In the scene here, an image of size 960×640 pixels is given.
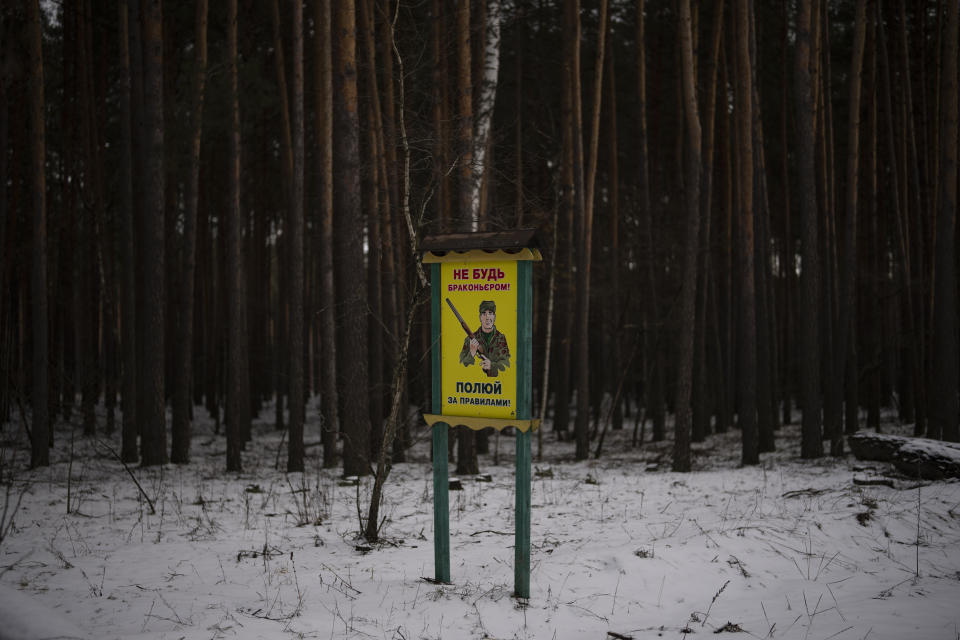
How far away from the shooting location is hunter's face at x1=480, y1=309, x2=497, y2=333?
5.35 metres

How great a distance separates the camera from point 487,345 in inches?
211

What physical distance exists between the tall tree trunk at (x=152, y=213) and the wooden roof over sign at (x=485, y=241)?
8186 millimetres

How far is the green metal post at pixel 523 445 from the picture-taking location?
5.14 m

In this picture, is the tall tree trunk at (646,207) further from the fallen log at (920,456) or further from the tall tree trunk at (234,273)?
the tall tree trunk at (234,273)

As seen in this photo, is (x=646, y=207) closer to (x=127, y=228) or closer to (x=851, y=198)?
(x=851, y=198)

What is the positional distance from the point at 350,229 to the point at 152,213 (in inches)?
165

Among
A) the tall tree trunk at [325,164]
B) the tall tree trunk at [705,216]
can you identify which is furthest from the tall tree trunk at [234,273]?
the tall tree trunk at [705,216]

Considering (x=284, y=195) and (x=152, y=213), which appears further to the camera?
(x=284, y=195)

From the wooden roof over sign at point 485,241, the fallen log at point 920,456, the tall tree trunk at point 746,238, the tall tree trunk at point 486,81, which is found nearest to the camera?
the wooden roof over sign at point 485,241

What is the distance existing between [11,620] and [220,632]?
160 cm

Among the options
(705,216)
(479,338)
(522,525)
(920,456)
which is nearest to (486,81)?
(705,216)

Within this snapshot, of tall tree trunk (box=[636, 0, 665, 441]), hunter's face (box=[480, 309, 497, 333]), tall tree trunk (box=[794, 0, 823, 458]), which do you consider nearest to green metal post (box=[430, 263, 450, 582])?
hunter's face (box=[480, 309, 497, 333])

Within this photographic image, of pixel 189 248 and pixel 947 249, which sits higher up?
pixel 189 248

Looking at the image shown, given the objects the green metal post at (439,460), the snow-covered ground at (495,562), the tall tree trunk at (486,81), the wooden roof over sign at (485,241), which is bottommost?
the snow-covered ground at (495,562)
